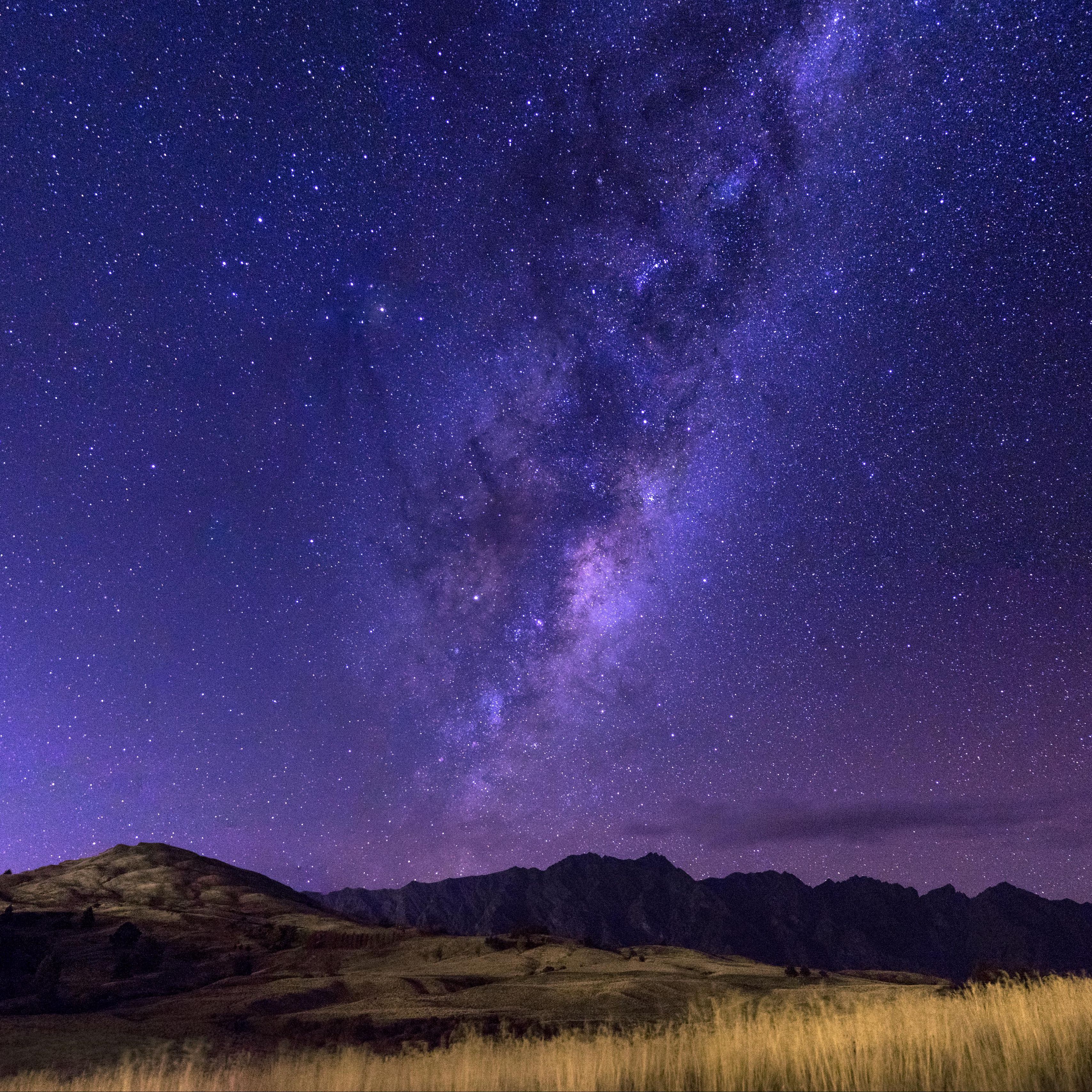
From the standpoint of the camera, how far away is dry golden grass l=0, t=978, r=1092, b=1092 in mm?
8117

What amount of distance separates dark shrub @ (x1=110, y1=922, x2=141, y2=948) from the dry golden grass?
27958mm

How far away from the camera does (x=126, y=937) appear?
3641 centimetres

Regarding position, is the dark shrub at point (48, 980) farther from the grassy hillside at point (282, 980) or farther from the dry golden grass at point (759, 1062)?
the dry golden grass at point (759, 1062)

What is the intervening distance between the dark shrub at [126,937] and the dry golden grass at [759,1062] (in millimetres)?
27958

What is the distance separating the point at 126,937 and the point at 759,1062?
37.5 meters

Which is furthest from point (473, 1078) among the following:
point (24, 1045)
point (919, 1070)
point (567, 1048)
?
point (24, 1045)

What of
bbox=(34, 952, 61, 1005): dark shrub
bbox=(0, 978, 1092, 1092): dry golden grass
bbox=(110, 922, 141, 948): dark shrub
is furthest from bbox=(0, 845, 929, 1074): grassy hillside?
bbox=(0, 978, 1092, 1092): dry golden grass

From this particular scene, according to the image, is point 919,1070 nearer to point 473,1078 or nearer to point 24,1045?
point 473,1078

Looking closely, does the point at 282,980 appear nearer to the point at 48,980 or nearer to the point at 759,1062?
the point at 48,980

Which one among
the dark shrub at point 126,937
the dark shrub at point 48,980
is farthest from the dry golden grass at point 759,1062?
the dark shrub at point 126,937

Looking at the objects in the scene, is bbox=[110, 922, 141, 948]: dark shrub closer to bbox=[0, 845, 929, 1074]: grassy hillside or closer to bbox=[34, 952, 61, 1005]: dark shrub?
bbox=[0, 845, 929, 1074]: grassy hillside

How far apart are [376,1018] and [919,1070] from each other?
1464cm

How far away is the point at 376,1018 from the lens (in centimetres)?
1881

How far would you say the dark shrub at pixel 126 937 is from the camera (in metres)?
35.8
